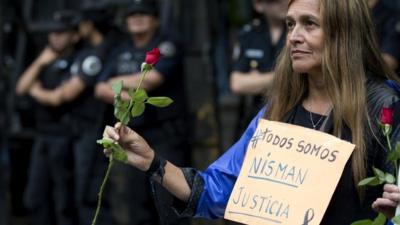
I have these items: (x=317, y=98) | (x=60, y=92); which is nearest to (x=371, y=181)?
(x=317, y=98)

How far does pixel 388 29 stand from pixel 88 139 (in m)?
2.65

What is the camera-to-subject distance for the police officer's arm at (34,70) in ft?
29.6

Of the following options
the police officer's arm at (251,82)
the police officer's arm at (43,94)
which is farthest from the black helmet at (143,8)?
the police officer's arm at (43,94)

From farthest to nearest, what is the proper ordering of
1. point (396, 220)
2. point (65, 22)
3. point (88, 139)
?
point (65, 22) < point (88, 139) < point (396, 220)

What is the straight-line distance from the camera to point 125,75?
7.77m

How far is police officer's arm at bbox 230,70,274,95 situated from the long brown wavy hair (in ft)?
9.96

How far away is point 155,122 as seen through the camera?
777 centimetres

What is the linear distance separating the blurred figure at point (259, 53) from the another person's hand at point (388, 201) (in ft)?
11.1

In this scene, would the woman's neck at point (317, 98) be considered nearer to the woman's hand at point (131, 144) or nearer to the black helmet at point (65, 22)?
the woman's hand at point (131, 144)

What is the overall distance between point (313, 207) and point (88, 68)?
4.71 metres

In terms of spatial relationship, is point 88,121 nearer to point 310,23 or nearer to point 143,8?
point 143,8

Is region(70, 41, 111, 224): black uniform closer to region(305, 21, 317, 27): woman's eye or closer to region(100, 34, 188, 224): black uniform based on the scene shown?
region(100, 34, 188, 224): black uniform

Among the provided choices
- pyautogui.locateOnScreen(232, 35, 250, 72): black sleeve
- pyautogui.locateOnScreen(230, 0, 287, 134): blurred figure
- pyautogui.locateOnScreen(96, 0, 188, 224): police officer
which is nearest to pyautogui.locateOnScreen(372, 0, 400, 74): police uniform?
pyautogui.locateOnScreen(230, 0, 287, 134): blurred figure

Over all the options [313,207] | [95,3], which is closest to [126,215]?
[95,3]
